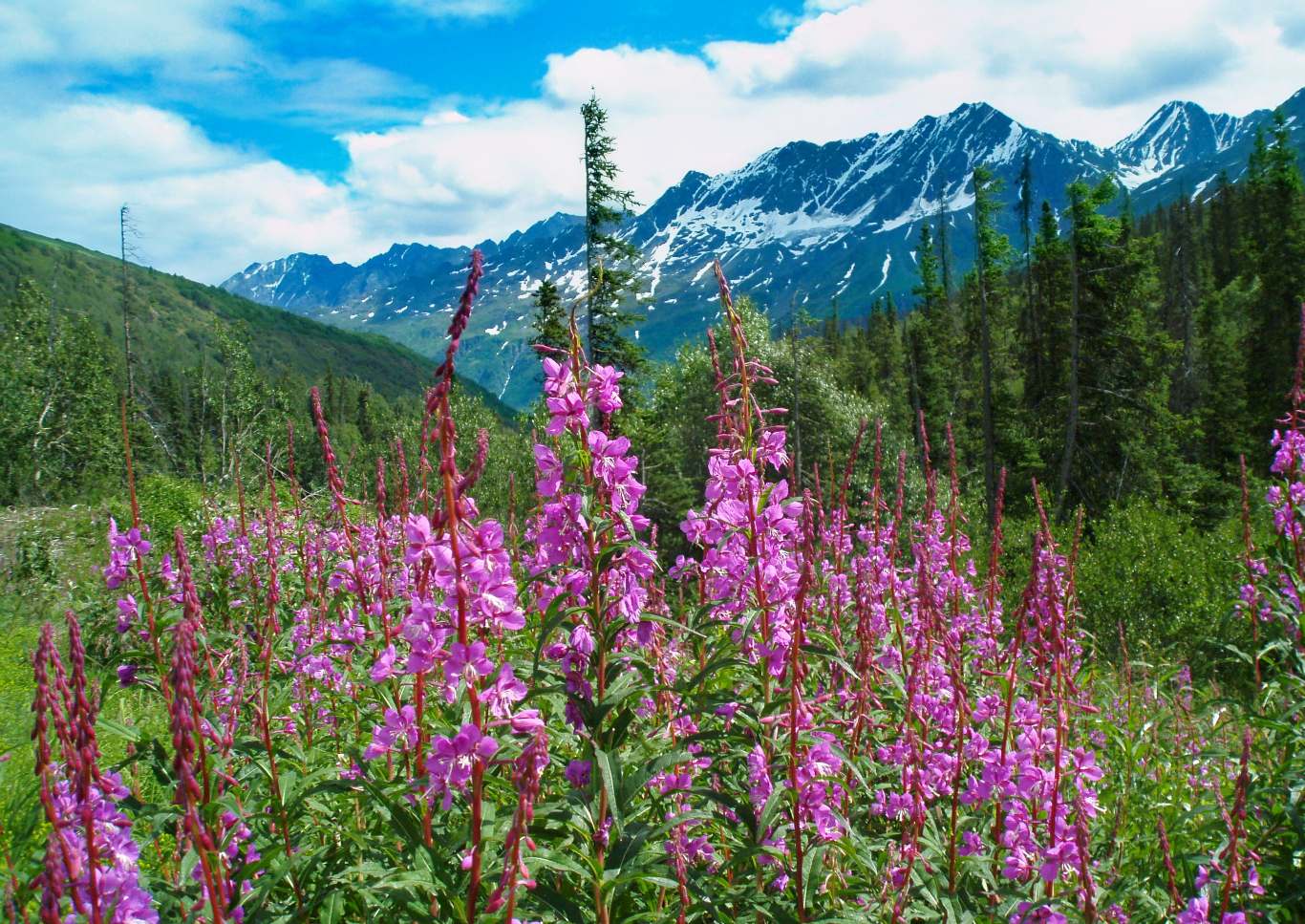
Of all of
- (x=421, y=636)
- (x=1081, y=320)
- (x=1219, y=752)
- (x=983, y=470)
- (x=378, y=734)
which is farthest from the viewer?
(x=983, y=470)

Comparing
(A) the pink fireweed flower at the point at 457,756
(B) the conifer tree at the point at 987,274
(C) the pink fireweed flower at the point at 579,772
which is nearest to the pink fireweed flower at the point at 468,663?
(A) the pink fireweed flower at the point at 457,756

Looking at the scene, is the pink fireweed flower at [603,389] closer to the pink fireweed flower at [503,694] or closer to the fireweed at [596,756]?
the fireweed at [596,756]

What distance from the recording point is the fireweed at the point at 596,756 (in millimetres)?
1637

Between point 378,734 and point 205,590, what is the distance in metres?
7.81

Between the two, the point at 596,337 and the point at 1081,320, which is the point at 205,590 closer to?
the point at 596,337

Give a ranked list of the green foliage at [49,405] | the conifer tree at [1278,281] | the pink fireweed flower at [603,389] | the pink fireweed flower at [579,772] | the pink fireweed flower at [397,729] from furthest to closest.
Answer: the conifer tree at [1278,281]
the green foliage at [49,405]
the pink fireweed flower at [603,389]
the pink fireweed flower at [579,772]
the pink fireweed flower at [397,729]

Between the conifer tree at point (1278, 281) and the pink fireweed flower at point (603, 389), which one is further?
the conifer tree at point (1278, 281)

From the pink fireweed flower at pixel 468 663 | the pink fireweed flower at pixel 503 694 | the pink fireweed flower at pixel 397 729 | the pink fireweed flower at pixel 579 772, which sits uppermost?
the pink fireweed flower at pixel 468 663

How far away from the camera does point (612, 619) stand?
260cm

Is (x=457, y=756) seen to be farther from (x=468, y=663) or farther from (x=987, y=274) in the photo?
(x=987, y=274)

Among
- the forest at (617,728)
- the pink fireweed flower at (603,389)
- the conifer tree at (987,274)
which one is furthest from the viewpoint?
the conifer tree at (987,274)

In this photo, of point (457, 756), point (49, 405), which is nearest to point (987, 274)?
point (457, 756)

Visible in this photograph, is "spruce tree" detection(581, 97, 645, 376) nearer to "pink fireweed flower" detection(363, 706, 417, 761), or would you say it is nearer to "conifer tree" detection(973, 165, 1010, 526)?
"conifer tree" detection(973, 165, 1010, 526)

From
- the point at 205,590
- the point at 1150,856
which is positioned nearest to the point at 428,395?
the point at 1150,856
